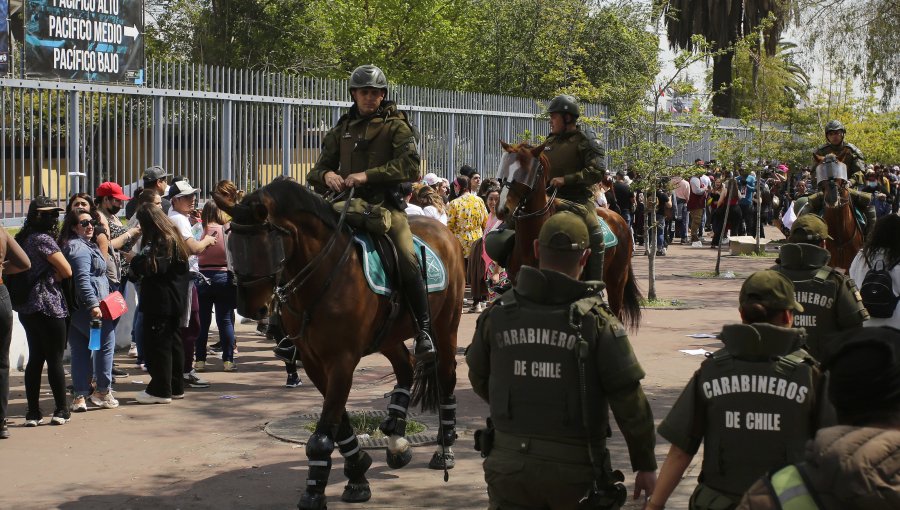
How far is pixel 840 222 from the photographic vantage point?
13086mm

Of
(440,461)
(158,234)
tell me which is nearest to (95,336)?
(158,234)

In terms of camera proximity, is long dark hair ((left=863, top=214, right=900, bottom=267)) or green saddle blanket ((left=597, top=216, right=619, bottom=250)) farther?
green saddle blanket ((left=597, top=216, right=619, bottom=250))

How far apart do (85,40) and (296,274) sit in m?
8.98

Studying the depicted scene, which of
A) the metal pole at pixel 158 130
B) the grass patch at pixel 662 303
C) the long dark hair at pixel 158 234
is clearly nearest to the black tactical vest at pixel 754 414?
the long dark hair at pixel 158 234

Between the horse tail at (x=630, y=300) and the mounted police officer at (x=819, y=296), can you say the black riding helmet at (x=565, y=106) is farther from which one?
the mounted police officer at (x=819, y=296)

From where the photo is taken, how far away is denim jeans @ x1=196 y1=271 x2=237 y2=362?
12656 millimetres

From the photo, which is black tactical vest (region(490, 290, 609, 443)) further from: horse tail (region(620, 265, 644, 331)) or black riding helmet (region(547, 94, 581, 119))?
horse tail (region(620, 265, 644, 331))

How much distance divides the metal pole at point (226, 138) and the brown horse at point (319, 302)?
8623mm

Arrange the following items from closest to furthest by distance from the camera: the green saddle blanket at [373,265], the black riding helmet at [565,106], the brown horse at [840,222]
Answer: the green saddle blanket at [373,265] < the black riding helmet at [565,106] < the brown horse at [840,222]

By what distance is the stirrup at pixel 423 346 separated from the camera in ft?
28.0

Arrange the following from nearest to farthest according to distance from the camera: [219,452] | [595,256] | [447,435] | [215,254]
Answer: [447,435] → [219,452] → [595,256] → [215,254]

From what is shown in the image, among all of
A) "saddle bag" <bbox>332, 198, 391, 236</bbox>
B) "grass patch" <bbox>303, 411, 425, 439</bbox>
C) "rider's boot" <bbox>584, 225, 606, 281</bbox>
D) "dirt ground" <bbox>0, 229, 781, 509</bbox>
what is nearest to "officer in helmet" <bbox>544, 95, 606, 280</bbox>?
"rider's boot" <bbox>584, 225, 606, 281</bbox>

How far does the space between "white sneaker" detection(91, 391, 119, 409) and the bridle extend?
12.5ft

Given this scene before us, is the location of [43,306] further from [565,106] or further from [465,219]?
[465,219]
